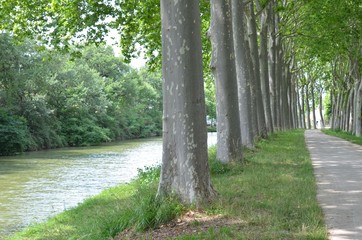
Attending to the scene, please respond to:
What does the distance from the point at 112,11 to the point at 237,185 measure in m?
11.6

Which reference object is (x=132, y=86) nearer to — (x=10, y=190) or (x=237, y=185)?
(x=10, y=190)

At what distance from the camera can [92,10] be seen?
19.3 meters

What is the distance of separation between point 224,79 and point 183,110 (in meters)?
5.94

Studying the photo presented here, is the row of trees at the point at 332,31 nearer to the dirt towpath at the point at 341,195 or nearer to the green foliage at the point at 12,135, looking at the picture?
the dirt towpath at the point at 341,195

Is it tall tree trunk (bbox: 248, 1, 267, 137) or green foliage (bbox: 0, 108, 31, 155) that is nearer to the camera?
tall tree trunk (bbox: 248, 1, 267, 137)

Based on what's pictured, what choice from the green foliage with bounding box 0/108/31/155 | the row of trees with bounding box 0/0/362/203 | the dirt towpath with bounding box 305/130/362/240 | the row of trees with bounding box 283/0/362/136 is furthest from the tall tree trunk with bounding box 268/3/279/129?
the green foliage with bounding box 0/108/31/155

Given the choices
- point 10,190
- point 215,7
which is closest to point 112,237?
point 215,7

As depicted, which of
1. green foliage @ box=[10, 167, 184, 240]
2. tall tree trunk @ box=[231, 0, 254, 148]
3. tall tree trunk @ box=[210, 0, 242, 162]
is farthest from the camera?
tall tree trunk @ box=[231, 0, 254, 148]

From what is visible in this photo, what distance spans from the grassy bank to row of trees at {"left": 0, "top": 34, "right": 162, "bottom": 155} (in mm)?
16182

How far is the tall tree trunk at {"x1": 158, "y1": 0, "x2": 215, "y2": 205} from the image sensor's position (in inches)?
316

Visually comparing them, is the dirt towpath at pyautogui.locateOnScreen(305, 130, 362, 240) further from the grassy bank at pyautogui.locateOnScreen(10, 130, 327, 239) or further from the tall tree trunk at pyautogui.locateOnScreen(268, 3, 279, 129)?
the tall tree trunk at pyautogui.locateOnScreen(268, 3, 279, 129)

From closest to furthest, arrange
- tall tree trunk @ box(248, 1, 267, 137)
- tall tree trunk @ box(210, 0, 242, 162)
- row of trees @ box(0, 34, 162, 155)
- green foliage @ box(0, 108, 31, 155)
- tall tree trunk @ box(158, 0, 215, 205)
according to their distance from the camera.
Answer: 1. tall tree trunk @ box(158, 0, 215, 205)
2. tall tree trunk @ box(210, 0, 242, 162)
3. tall tree trunk @ box(248, 1, 267, 137)
4. green foliage @ box(0, 108, 31, 155)
5. row of trees @ box(0, 34, 162, 155)

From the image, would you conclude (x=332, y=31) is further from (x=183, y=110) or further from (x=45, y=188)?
(x=183, y=110)

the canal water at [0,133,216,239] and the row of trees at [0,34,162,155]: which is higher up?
the row of trees at [0,34,162,155]
